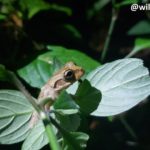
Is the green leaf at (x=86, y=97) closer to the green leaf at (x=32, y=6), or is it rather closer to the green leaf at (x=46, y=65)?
the green leaf at (x=46, y=65)

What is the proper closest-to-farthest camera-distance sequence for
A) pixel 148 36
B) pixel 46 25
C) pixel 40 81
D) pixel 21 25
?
pixel 40 81
pixel 21 25
pixel 46 25
pixel 148 36

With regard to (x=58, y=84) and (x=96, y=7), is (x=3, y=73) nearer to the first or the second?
(x=58, y=84)

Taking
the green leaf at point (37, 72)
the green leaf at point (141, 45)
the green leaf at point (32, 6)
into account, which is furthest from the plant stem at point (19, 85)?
the green leaf at point (141, 45)

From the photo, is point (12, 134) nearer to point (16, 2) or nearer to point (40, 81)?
point (40, 81)

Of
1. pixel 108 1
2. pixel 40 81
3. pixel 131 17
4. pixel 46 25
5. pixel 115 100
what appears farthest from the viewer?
pixel 131 17

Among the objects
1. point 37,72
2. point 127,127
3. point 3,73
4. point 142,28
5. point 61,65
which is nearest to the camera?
point 3,73

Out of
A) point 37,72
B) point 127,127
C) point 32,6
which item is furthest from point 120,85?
point 127,127

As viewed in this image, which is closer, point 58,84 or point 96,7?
point 58,84

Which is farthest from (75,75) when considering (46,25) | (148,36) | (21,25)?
(148,36)
